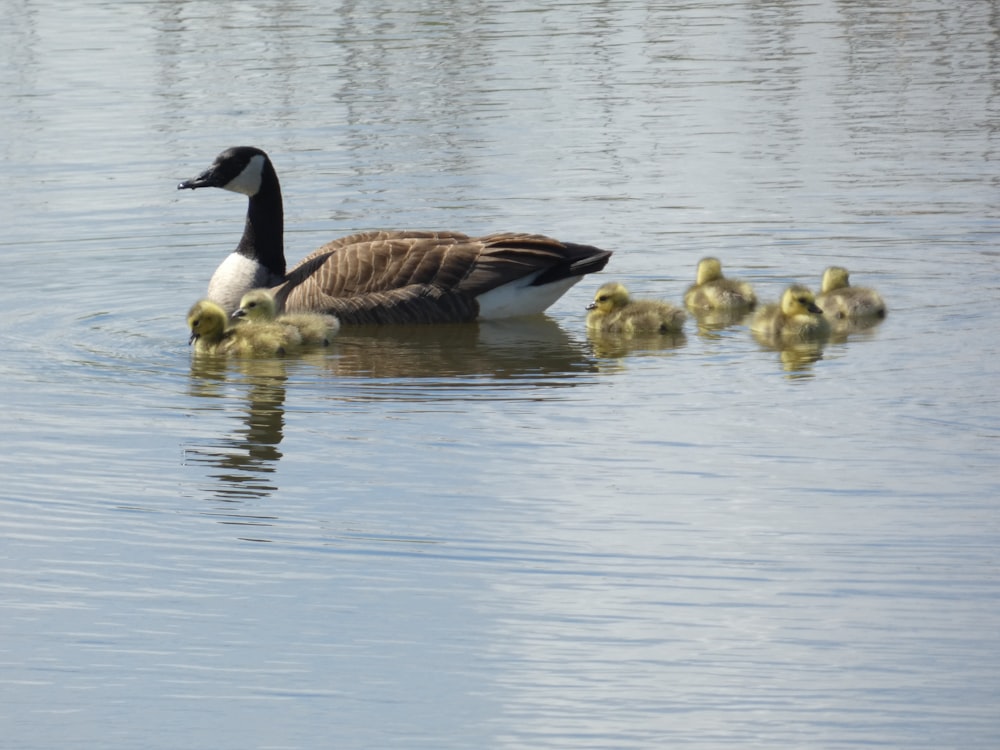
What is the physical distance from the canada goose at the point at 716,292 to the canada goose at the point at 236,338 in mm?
2774

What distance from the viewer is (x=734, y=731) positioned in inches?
221

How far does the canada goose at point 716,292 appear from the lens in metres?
12.0

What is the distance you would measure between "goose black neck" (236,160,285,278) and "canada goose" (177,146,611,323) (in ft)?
1.19

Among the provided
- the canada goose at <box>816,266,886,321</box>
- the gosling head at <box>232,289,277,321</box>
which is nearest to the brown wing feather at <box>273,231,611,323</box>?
the gosling head at <box>232,289,277,321</box>

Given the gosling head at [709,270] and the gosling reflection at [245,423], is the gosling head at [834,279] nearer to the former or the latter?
the gosling head at [709,270]

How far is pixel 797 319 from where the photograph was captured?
11227 millimetres

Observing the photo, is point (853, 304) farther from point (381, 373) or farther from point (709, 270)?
point (381, 373)

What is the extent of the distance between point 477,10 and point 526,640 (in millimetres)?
23388

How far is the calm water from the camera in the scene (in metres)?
5.98

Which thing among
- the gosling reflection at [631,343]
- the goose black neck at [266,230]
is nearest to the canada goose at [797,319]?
the gosling reflection at [631,343]

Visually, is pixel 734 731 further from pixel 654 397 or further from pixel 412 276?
pixel 412 276

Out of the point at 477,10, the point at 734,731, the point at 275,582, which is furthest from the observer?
the point at 477,10

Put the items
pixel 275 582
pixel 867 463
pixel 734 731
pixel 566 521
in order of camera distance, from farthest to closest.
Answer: pixel 867 463 → pixel 566 521 → pixel 275 582 → pixel 734 731

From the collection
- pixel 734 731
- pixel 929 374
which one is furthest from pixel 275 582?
pixel 929 374
